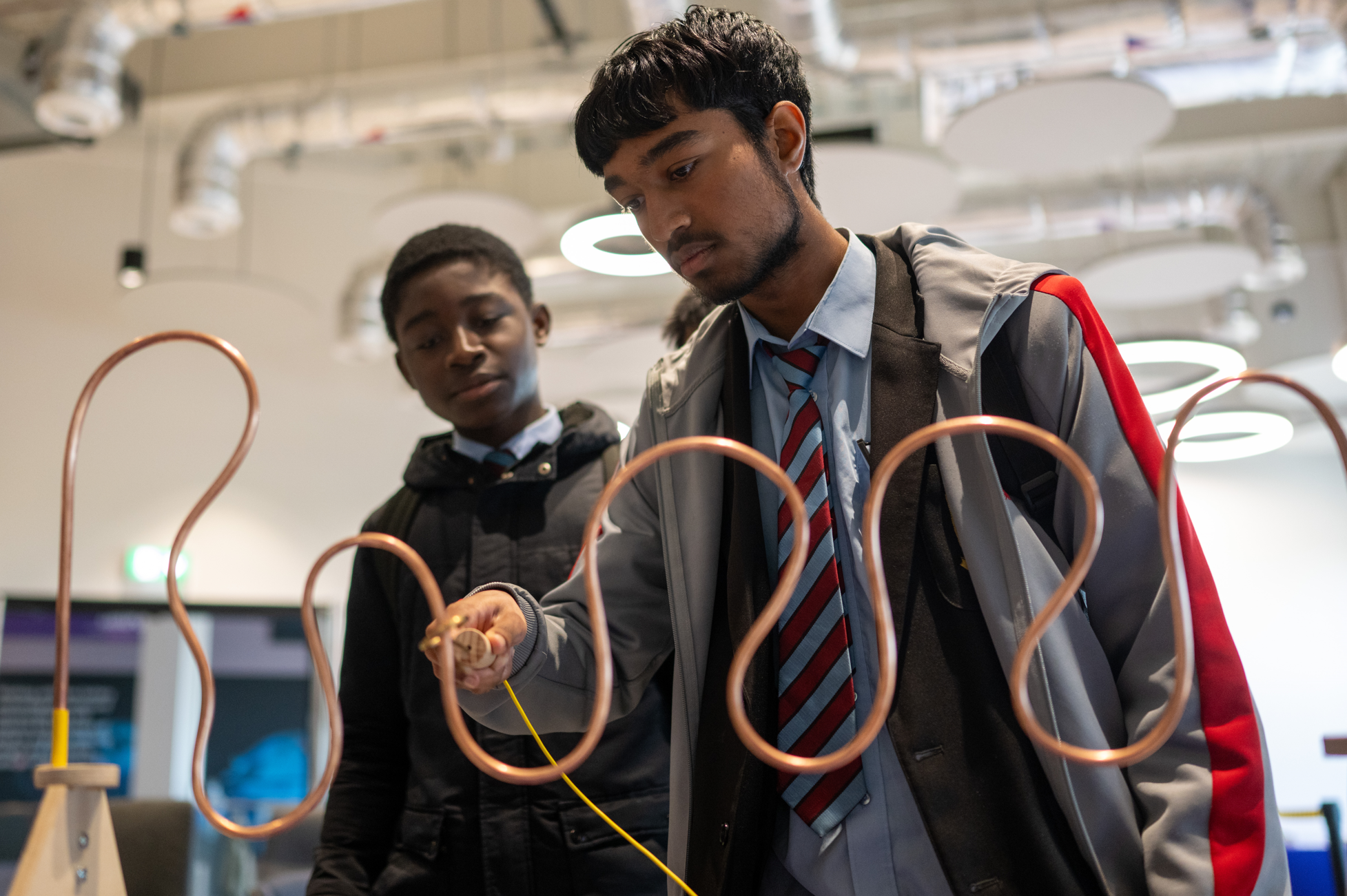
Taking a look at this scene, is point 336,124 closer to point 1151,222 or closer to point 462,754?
point 1151,222

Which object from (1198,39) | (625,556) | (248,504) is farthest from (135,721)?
(1198,39)

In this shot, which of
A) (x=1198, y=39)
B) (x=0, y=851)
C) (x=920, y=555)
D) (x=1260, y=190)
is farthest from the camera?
(x=1260, y=190)

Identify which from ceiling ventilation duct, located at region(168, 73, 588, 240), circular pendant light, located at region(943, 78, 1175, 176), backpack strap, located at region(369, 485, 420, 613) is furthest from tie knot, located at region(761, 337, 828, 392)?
ceiling ventilation duct, located at region(168, 73, 588, 240)

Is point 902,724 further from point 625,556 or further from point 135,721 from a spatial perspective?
point 135,721

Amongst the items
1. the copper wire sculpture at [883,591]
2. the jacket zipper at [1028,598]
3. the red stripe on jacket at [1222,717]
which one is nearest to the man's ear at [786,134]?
the jacket zipper at [1028,598]

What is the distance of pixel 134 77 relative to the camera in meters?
6.89

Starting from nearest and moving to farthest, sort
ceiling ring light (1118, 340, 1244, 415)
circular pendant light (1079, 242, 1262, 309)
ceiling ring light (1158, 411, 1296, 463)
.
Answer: ceiling ring light (1118, 340, 1244, 415)
circular pendant light (1079, 242, 1262, 309)
ceiling ring light (1158, 411, 1296, 463)

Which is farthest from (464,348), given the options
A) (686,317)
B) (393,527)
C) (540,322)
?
(686,317)

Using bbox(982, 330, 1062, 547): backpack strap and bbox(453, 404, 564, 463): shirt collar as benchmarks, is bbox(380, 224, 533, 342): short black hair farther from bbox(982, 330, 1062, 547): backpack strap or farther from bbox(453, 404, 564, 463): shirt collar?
bbox(982, 330, 1062, 547): backpack strap

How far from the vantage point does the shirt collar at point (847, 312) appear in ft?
4.15

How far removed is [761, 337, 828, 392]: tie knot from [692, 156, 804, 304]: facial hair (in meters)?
0.09

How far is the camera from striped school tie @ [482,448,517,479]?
1863 mm

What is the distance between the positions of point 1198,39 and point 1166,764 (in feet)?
15.7

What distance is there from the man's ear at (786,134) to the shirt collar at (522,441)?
27.7 inches
